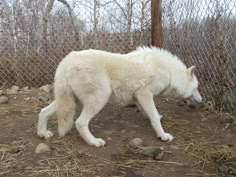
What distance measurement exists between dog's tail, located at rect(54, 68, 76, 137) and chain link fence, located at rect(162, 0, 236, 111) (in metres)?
1.92

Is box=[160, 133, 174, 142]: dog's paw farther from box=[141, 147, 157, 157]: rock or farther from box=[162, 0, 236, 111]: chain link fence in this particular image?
box=[162, 0, 236, 111]: chain link fence

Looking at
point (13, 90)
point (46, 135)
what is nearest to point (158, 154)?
point (46, 135)

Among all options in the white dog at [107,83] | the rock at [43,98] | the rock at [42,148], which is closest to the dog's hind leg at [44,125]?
the white dog at [107,83]

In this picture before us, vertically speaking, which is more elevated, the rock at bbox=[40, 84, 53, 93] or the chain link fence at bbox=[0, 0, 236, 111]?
the chain link fence at bbox=[0, 0, 236, 111]

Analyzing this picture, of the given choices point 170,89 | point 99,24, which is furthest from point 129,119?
point 99,24

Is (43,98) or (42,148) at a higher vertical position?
(43,98)

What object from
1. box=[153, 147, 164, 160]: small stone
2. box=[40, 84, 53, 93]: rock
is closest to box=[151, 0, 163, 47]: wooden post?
box=[40, 84, 53, 93]: rock

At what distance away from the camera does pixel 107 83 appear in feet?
10.9

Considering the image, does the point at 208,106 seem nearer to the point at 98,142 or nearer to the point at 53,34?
the point at 98,142

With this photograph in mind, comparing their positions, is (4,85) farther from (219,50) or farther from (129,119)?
(219,50)

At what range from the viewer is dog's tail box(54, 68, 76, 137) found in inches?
128

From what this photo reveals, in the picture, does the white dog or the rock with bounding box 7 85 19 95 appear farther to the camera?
the rock with bounding box 7 85 19 95

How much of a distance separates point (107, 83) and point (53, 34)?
2855mm

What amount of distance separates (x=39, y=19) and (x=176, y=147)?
3.81 meters
